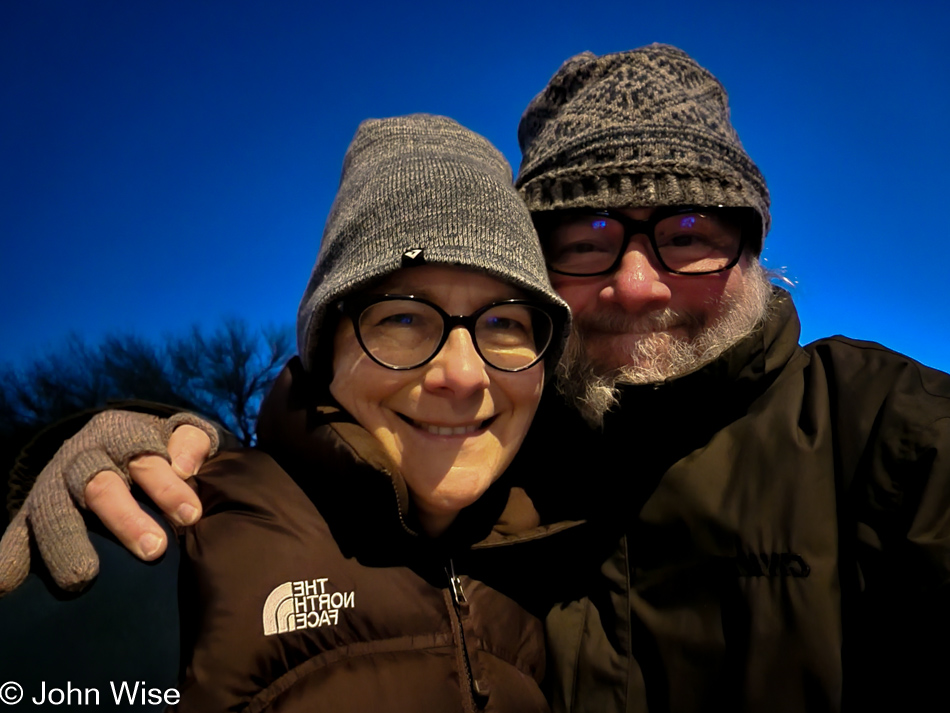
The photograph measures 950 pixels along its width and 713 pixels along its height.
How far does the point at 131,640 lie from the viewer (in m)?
1.28

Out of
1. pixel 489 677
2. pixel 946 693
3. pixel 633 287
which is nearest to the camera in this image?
pixel 946 693

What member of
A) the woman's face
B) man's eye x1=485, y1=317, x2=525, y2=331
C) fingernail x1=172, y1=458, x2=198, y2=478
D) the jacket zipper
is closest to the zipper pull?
the jacket zipper

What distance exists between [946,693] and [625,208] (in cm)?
147

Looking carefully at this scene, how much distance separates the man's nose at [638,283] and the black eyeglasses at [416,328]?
19.2 inches

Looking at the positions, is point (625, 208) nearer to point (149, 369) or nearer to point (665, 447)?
point (665, 447)

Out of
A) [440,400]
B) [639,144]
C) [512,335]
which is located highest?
[639,144]

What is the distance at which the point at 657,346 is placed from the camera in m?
1.88

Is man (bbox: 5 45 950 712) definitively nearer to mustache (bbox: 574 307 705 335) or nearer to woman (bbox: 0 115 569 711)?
mustache (bbox: 574 307 705 335)

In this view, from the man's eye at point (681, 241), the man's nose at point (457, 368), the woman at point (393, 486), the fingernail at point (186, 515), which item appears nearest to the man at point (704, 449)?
the man's eye at point (681, 241)

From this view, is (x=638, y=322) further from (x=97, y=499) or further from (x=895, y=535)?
(x=97, y=499)

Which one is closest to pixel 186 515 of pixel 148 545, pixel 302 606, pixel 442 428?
pixel 148 545

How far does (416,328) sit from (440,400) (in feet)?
0.63

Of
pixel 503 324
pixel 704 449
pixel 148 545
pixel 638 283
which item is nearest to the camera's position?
pixel 148 545

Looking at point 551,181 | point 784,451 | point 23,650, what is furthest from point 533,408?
point 23,650
